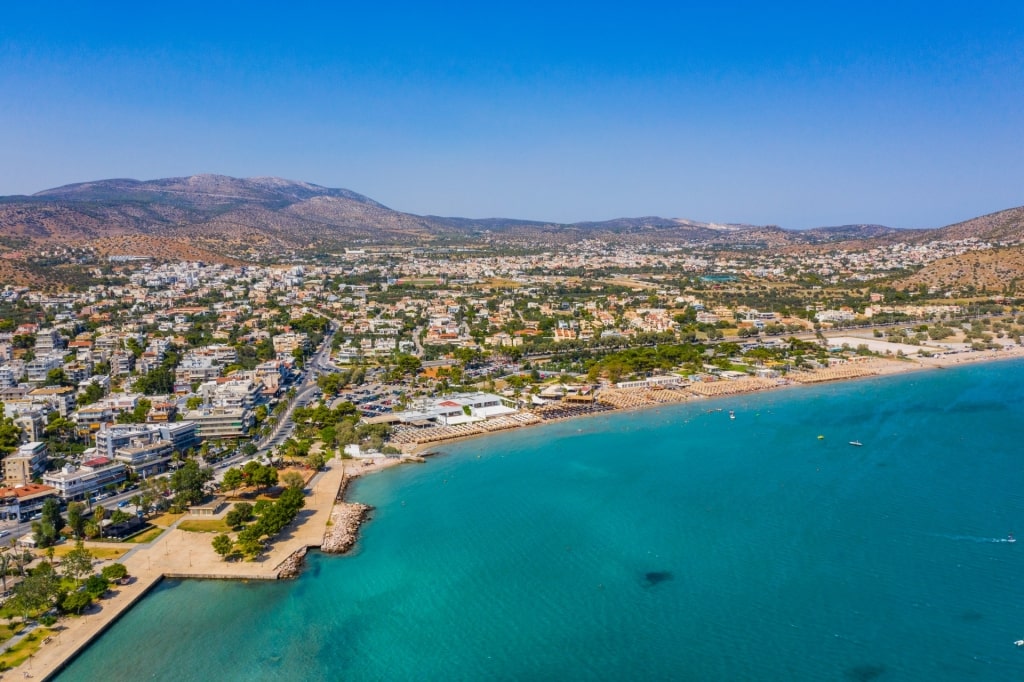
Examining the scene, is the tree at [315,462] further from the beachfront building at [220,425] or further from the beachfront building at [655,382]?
the beachfront building at [655,382]

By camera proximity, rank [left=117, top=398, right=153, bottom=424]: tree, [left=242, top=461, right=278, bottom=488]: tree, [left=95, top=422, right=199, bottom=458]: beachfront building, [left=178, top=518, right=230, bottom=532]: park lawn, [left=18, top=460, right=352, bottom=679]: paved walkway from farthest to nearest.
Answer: [left=117, top=398, right=153, bottom=424]: tree
[left=95, top=422, right=199, bottom=458]: beachfront building
[left=242, top=461, right=278, bottom=488]: tree
[left=178, top=518, right=230, bottom=532]: park lawn
[left=18, top=460, right=352, bottom=679]: paved walkway

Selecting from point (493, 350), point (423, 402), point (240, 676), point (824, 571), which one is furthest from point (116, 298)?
point (824, 571)

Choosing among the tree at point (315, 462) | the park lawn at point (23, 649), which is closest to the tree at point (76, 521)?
the park lawn at point (23, 649)

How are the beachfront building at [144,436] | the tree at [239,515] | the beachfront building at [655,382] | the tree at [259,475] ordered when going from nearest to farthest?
the tree at [239,515] → the tree at [259,475] → the beachfront building at [144,436] → the beachfront building at [655,382]

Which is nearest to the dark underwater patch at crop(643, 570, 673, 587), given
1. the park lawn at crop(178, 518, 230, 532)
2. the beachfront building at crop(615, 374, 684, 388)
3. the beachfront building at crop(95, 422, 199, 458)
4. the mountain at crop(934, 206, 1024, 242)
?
the park lawn at crop(178, 518, 230, 532)

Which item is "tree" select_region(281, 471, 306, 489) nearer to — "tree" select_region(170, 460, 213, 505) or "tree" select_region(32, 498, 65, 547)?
"tree" select_region(170, 460, 213, 505)

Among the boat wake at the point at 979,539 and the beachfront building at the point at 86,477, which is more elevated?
the beachfront building at the point at 86,477

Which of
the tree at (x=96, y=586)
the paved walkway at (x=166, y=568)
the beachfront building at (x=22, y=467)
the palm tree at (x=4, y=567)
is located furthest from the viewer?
the beachfront building at (x=22, y=467)
